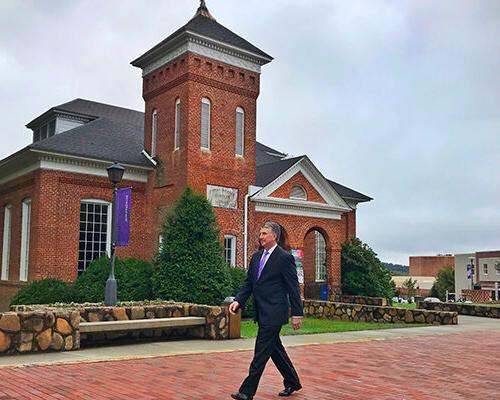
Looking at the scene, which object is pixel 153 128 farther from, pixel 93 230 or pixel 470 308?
pixel 470 308

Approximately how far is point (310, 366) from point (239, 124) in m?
16.7

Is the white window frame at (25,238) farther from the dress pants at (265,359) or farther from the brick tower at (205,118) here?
the dress pants at (265,359)

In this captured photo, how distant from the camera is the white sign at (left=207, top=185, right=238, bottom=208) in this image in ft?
76.4

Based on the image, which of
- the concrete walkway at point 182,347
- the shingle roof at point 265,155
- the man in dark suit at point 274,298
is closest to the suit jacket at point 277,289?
the man in dark suit at point 274,298

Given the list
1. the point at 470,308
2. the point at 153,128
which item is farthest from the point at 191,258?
the point at 470,308

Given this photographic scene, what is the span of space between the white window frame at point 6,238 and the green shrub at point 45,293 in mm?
5653

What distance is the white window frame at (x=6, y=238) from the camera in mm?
24984

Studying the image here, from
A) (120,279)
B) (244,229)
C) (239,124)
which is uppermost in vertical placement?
(239,124)

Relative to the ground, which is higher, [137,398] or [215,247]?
[215,247]

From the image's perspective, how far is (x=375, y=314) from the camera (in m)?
18.7

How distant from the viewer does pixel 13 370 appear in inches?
315

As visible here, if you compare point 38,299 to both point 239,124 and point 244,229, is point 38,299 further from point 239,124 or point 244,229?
point 239,124

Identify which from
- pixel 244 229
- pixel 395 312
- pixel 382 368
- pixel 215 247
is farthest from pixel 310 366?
pixel 244 229

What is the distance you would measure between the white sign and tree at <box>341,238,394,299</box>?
24.6 feet
